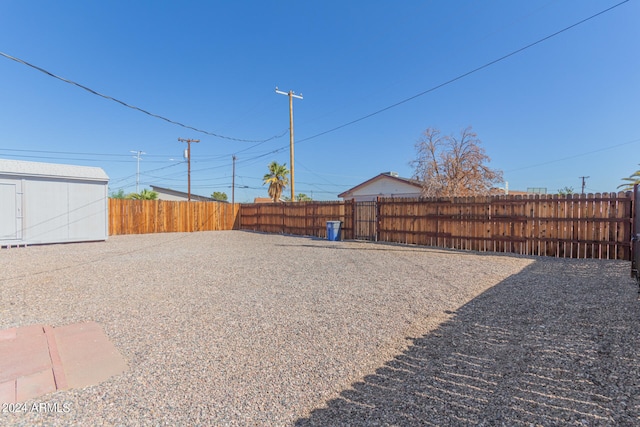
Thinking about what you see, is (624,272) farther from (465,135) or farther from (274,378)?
(465,135)

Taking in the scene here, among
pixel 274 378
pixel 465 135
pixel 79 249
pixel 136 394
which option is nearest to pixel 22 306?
pixel 136 394

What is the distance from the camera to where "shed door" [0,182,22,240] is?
11641 mm

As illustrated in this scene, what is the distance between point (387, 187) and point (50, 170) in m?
18.1

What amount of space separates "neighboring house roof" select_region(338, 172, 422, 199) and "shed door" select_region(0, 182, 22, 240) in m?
18.7

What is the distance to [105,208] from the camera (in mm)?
14266

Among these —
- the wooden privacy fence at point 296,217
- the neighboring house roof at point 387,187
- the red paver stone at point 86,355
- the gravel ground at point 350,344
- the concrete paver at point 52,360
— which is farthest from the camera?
the neighboring house roof at point 387,187

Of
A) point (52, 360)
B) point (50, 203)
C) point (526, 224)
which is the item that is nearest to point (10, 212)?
point (50, 203)

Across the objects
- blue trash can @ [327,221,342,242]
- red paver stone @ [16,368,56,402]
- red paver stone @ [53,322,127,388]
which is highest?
blue trash can @ [327,221,342,242]

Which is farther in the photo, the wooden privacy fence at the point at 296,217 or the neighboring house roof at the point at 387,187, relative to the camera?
the neighboring house roof at the point at 387,187

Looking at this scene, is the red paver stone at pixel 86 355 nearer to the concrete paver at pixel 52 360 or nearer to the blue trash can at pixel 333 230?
the concrete paver at pixel 52 360

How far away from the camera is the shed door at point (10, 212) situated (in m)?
11.6

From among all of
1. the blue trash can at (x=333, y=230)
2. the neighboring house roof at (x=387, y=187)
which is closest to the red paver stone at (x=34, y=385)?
the blue trash can at (x=333, y=230)

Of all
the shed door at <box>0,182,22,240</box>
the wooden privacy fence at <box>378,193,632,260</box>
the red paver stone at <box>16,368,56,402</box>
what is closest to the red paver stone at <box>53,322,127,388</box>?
the red paver stone at <box>16,368,56,402</box>

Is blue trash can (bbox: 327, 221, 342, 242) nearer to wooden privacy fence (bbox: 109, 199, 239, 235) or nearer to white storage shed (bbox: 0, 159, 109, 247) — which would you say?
wooden privacy fence (bbox: 109, 199, 239, 235)
